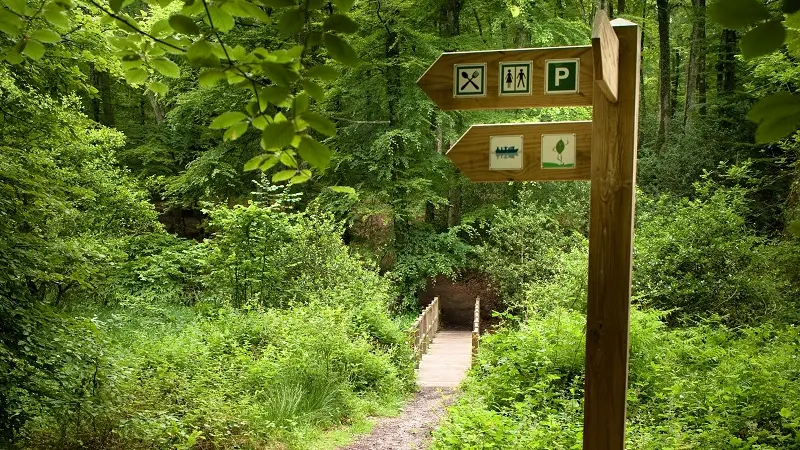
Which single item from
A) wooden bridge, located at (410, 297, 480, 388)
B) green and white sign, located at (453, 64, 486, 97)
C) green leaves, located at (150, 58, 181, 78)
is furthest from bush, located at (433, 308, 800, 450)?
green leaves, located at (150, 58, 181, 78)

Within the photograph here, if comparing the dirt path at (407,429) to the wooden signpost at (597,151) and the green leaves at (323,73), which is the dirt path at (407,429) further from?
the green leaves at (323,73)

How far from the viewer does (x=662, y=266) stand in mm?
9336

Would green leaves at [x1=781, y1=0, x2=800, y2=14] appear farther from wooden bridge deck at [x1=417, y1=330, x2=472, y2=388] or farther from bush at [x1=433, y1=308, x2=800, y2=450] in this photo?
wooden bridge deck at [x1=417, y1=330, x2=472, y2=388]

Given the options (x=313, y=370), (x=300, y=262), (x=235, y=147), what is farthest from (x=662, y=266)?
(x=235, y=147)

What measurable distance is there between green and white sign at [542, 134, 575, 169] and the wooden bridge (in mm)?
6982

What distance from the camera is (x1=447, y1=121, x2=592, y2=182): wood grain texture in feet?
8.41

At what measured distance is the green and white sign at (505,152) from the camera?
105 inches

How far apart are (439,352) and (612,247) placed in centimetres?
1155

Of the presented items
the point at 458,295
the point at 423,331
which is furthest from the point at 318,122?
the point at 458,295

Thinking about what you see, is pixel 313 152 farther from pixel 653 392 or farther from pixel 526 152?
pixel 653 392

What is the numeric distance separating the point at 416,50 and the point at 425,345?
7984mm

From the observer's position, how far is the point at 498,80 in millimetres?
2621

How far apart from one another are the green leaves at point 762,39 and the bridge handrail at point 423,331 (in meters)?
10.4

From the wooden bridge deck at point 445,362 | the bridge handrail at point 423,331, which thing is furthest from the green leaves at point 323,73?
the bridge handrail at point 423,331
